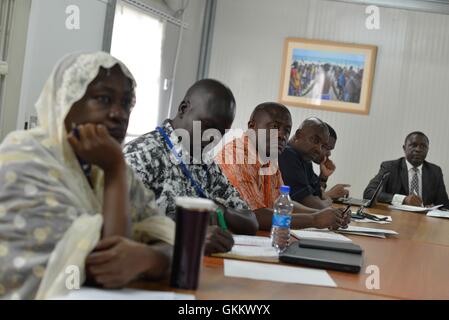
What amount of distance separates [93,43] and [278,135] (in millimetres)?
2024

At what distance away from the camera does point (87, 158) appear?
1299 mm

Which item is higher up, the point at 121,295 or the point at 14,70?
the point at 14,70

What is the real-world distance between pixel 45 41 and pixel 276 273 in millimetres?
2805

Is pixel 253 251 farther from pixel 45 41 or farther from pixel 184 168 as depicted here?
pixel 45 41

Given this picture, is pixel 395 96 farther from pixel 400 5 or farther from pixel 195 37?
pixel 195 37

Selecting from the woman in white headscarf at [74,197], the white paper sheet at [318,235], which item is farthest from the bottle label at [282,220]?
the woman in white headscarf at [74,197]

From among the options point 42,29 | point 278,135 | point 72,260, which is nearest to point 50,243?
point 72,260

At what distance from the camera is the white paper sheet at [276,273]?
1541 millimetres

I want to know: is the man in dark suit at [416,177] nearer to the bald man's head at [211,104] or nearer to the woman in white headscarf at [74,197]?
the bald man's head at [211,104]

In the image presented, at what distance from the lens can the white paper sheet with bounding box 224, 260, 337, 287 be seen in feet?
5.06

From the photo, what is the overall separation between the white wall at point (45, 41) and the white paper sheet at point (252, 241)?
2.02 meters

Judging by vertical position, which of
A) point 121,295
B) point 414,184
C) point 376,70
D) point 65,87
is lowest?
point 121,295

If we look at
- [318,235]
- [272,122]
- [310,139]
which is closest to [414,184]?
[310,139]

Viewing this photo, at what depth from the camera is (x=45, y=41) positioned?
12.7 ft
